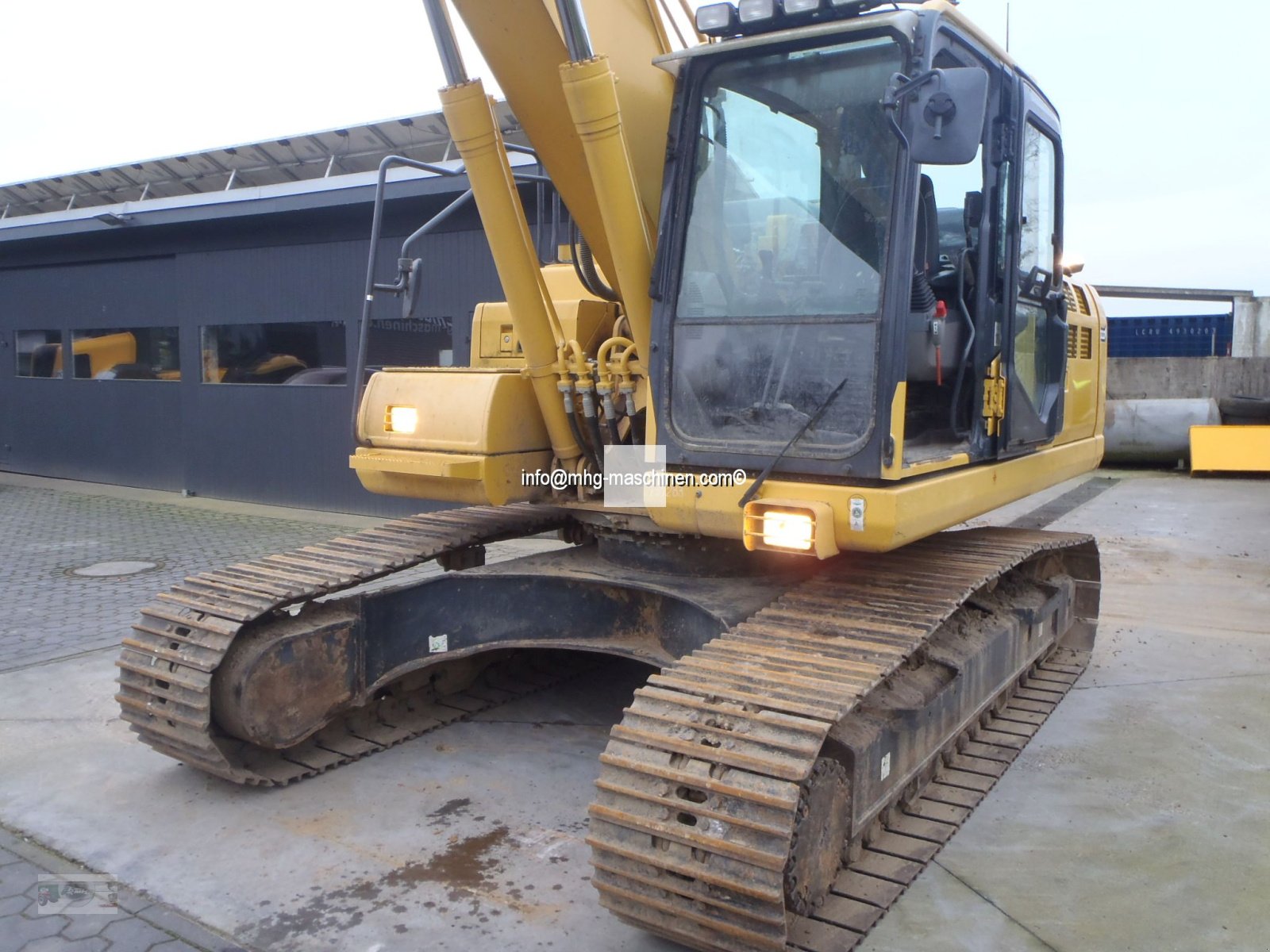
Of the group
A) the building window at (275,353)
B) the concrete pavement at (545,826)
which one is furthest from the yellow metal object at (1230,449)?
the building window at (275,353)

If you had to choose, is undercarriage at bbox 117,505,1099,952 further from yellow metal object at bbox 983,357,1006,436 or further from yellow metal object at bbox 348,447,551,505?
yellow metal object at bbox 983,357,1006,436

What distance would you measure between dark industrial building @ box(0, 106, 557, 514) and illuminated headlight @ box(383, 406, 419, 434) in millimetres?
4442

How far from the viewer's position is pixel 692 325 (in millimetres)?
3902

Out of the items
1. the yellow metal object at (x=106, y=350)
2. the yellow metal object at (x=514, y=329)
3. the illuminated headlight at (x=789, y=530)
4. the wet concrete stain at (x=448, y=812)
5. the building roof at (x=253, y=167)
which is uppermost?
the building roof at (x=253, y=167)

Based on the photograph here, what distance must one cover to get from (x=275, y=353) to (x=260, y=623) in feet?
27.7

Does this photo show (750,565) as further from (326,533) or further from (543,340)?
(326,533)

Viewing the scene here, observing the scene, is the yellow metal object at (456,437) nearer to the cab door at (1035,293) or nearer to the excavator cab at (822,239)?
the excavator cab at (822,239)

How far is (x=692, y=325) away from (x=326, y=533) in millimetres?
7305

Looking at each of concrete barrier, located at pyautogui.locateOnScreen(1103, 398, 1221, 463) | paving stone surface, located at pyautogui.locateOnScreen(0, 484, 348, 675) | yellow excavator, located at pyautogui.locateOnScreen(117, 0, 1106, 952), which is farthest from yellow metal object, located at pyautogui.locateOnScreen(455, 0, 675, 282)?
concrete barrier, located at pyautogui.locateOnScreen(1103, 398, 1221, 463)

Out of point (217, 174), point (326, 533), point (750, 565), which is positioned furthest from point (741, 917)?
point (217, 174)

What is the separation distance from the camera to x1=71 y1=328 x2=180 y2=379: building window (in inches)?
539

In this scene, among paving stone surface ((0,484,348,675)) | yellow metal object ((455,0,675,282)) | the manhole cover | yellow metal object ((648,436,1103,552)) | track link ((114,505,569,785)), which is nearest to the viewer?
yellow metal object ((648,436,1103,552))

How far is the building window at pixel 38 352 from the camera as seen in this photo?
15.5 meters

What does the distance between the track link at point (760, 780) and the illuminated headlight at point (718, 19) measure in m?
2.01
